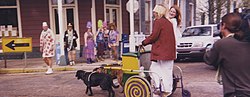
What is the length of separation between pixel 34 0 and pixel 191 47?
7.66 meters

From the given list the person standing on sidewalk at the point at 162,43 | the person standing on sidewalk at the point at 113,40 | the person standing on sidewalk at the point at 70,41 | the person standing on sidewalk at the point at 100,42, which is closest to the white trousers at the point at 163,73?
the person standing on sidewalk at the point at 162,43

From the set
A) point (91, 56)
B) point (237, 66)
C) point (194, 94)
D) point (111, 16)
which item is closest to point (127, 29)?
point (111, 16)

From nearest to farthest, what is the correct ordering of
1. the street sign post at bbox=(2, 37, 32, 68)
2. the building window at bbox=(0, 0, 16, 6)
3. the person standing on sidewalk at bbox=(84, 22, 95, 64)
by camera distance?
the street sign post at bbox=(2, 37, 32, 68), the person standing on sidewalk at bbox=(84, 22, 95, 64), the building window at bbox=(0, 0, 16, 6)

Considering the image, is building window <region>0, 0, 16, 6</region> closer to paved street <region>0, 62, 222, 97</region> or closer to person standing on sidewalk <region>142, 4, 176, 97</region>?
paved street <region>0, 62, 222, 97</region>

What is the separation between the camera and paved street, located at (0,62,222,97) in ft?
21.1

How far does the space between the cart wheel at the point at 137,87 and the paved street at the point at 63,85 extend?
82 cm

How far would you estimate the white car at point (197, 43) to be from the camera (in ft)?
34.8

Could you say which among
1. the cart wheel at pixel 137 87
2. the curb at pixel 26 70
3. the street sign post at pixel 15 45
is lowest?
the curb at pixel 26 70

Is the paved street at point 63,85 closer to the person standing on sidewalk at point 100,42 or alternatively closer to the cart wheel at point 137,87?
the cart wheel at point 137,87

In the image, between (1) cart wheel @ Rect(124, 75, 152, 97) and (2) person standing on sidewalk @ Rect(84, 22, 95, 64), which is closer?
(1) cart wheel @ Rect(124, 75, 152, 97)

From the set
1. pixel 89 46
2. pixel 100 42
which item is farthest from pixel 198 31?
pixel 89 46

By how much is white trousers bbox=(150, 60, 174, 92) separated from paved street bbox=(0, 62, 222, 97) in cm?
102

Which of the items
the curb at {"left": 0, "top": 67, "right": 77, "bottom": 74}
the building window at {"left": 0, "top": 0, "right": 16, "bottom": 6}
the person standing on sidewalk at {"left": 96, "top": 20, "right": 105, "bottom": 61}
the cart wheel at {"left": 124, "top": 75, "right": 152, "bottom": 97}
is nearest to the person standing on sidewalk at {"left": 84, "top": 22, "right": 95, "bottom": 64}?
the person standing on sidewalk at {"left": 96, "top": 20, "right": 105, "bottom": 61}

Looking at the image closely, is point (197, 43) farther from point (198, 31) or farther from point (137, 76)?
point (137, 76)
